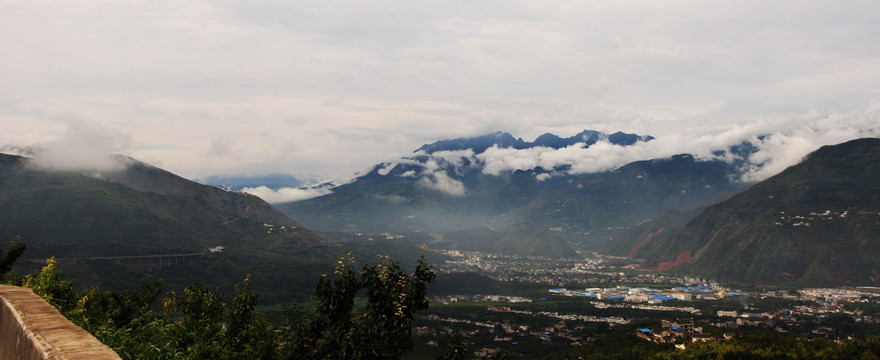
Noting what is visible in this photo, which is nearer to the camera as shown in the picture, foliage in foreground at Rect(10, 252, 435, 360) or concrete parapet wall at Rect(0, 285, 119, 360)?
concrete parapet wall at Rect(0, 285, 119, 360)

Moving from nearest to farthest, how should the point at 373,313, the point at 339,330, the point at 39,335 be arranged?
the point at 39,335
the point at 373,313
the point at 339,330

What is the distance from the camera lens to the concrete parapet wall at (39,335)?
297 inches

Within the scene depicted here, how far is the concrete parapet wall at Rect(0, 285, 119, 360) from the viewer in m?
7.54

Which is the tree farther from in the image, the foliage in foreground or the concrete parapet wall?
the concrete parapet wall

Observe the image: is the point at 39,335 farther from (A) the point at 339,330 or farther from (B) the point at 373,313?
(A) the point at 339,330

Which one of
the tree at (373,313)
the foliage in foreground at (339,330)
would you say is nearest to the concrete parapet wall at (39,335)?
the foliage in foreground at (339,330)

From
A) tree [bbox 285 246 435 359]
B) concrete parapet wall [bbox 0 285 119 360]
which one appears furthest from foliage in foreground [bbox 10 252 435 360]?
concrete parapet wall [bbox 0 285 119 360]

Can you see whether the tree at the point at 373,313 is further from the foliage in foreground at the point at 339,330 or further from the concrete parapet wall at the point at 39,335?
the concrete parapet wall at the point at 39,335

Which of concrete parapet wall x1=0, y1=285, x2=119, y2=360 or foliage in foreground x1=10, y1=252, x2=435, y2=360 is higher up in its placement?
concrete parapet wall x1=0, y1=285, x2=119, y2=360

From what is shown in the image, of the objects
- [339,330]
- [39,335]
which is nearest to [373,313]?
[339,330]

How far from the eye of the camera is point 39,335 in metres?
8.34

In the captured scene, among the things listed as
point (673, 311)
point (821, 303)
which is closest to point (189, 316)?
point (673, 311)

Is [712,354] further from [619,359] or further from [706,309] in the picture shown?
[706,309]

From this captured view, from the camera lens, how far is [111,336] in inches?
619
